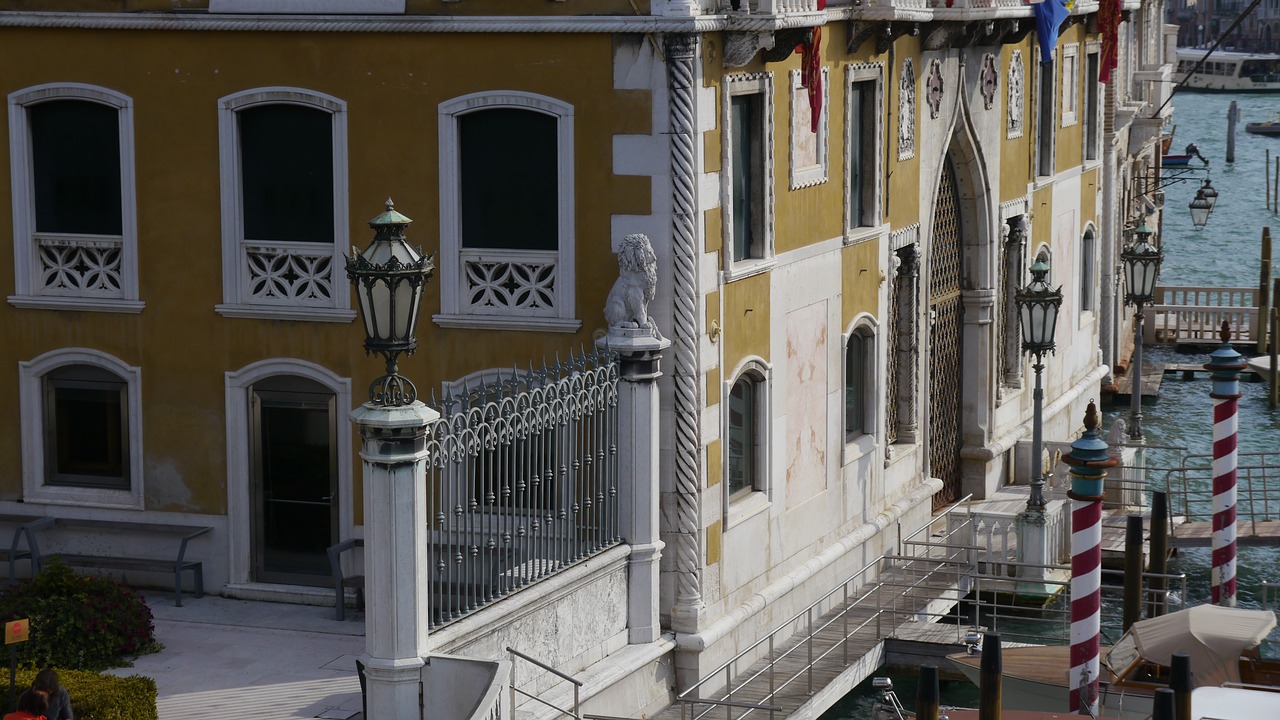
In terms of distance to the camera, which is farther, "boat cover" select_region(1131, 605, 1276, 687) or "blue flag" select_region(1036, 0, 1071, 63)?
"blue flag" select_region(1036, 0, 1071, 63)

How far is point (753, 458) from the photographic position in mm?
20234

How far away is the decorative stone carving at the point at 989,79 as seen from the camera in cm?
2723

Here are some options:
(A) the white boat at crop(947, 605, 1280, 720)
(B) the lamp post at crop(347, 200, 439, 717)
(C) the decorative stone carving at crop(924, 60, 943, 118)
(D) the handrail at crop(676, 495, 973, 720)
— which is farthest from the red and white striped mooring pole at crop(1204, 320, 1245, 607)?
(B) the lamp post at crop(347, 200, 439, 717)

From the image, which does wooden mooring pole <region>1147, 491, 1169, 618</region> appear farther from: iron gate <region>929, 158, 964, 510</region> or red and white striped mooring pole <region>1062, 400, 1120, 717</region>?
red and white striped mooring pole <region>1062, 400, 1120, 717</region>

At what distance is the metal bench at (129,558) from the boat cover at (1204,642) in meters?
8.37

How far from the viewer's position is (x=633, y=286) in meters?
17.6

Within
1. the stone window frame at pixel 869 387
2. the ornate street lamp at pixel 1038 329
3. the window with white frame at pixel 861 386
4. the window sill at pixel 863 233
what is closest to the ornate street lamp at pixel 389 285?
the window sill at pixel 863 233

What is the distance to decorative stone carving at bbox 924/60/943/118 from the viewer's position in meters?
25.1

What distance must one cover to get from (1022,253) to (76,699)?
17.4m

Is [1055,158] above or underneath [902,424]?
above

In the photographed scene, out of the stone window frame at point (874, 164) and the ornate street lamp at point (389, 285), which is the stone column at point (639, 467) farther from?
the stone window frame at point (874, 164)

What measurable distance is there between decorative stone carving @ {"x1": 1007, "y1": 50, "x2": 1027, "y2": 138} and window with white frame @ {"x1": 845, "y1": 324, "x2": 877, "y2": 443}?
6.47 metres

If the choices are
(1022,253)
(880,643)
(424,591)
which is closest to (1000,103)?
(1022,253)

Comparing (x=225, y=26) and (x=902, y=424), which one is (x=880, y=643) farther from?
(x=225, y=26)
